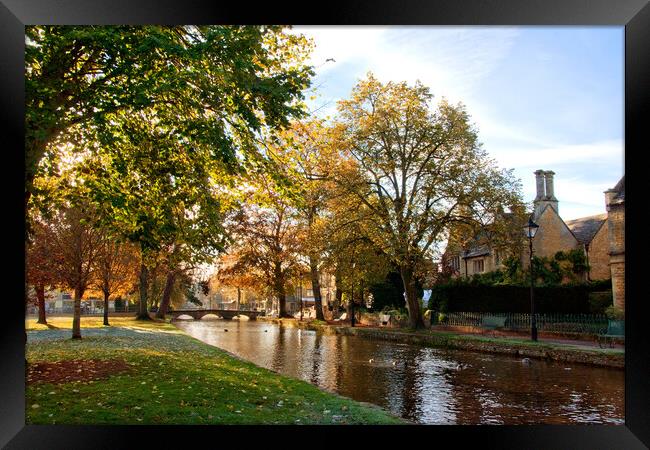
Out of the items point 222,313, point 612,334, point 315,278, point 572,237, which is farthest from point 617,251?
point 222,313

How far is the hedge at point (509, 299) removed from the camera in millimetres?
23234

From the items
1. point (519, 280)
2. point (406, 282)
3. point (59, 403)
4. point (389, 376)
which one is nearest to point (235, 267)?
point (406, 282)

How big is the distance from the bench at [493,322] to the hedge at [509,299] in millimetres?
2539

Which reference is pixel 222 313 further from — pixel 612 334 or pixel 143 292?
pixel 612 334

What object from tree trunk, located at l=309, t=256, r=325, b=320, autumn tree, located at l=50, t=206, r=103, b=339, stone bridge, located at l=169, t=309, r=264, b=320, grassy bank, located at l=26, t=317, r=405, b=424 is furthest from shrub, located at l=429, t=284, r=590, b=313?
stone bridge, located at l=169, t=309, r=264, b=320

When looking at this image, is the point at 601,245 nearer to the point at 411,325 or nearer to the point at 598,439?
the point at 411,325

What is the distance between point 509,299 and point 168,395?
21266 millimetres

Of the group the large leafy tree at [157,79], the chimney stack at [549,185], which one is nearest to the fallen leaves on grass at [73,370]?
the large leafy tree at [157,79]

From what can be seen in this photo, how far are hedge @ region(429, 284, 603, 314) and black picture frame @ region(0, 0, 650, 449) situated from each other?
17580 mm

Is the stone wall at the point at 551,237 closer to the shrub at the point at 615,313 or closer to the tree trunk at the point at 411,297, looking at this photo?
the tree trunk at the point at 411,297
